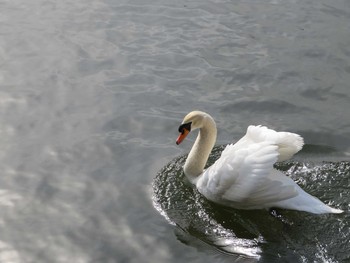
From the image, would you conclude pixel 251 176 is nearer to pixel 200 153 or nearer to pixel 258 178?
pixel 258 178

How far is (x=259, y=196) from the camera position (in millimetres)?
7371

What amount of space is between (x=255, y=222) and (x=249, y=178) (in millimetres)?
606

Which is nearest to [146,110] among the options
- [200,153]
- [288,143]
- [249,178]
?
[200,153]

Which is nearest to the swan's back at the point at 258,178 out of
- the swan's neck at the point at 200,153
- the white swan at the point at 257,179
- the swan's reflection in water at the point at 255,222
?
the white swan at the point at 257,179

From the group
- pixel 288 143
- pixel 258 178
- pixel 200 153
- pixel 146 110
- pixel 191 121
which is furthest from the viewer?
pixel 146 110

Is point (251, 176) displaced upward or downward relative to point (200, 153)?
upward

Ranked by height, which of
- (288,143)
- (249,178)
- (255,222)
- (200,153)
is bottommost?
(255,222)

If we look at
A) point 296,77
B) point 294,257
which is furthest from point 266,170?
point 296,77

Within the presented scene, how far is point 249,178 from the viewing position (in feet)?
23.9

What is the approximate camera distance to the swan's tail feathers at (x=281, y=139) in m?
7.50

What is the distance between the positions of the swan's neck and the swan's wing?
61cm

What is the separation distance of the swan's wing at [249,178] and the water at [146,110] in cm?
32

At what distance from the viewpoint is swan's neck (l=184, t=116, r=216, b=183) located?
8.30 m

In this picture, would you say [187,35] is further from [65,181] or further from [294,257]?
[294,257]
